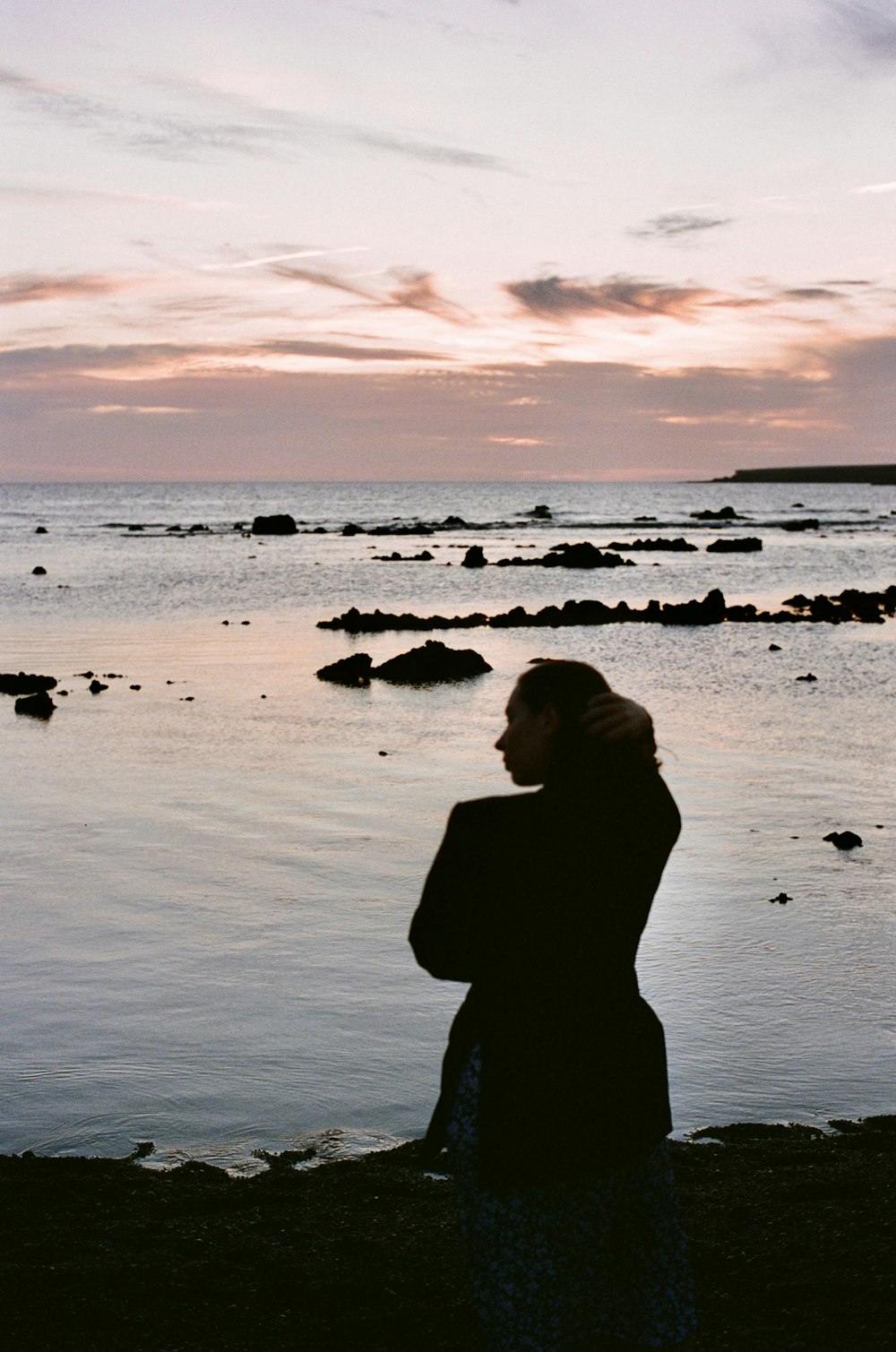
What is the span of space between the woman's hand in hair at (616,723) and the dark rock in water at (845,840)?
8.46 meters

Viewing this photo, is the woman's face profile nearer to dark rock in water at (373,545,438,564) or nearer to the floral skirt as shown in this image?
the floral skirt

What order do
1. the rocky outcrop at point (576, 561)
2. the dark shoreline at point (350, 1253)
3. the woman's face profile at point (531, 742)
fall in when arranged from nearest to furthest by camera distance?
the woman's face profile at point (531, 742)
the dark shoreline at point (350, 1253)
the rocky outcrop at point (576, 561)

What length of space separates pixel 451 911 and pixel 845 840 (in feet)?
28.4

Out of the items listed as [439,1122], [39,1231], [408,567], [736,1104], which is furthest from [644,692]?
[408,567]

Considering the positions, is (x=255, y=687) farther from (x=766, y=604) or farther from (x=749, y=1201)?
(x=766, y=604)

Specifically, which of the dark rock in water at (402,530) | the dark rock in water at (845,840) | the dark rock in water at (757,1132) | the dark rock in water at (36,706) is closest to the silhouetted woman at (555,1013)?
the dark rock in water at (757,1132)

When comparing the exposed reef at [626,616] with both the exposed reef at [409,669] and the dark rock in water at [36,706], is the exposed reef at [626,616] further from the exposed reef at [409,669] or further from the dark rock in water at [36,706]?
the dark rock in water at [36,706]

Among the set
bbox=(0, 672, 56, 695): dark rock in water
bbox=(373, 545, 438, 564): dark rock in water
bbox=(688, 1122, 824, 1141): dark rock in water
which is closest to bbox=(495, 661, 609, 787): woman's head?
bbox=(688, 1122, 824, 1141): dark rock in water

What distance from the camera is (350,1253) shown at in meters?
4.69

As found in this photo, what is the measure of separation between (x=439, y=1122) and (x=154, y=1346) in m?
1.88

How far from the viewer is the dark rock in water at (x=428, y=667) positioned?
20.9m

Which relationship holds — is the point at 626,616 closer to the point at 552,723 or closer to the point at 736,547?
→ the point at 552,723

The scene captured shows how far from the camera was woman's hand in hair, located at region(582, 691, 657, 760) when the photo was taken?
8.69 feet

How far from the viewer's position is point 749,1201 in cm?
510
